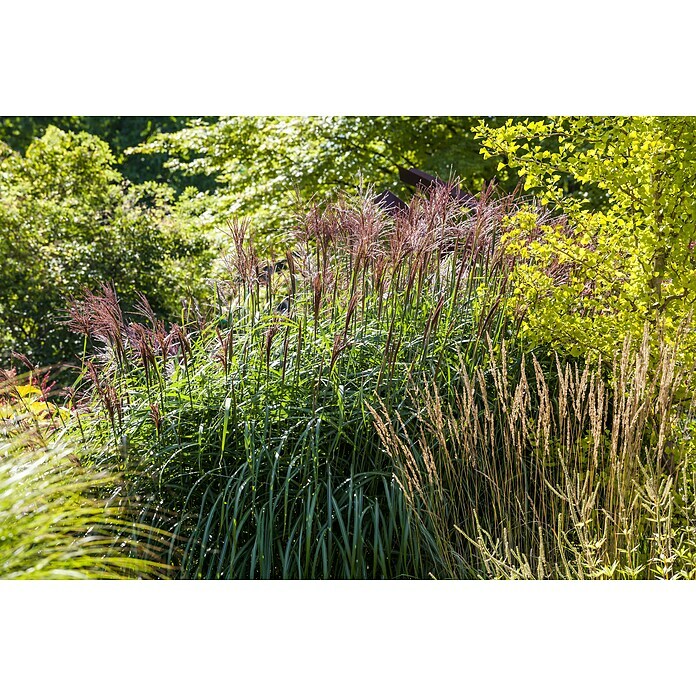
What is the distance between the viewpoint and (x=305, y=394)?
3.96 meters

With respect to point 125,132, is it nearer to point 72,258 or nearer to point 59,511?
point 72,258

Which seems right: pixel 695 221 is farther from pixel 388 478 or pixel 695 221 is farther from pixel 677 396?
pixel 388 478

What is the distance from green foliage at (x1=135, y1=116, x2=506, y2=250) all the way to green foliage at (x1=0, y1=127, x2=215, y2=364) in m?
0.95

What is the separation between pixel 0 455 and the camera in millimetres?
3783

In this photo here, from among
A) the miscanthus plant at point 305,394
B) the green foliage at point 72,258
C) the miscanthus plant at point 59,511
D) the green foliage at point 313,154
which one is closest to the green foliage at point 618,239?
the miscanthus plant at point 305,394

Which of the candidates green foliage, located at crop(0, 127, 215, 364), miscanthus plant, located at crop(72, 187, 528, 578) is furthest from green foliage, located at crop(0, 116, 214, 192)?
miscanthus plant, located at crop(72, 187, 528, 578)

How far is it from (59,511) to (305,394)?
3.82ft

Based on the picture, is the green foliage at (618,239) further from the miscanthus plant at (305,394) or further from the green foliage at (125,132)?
the green foliage at (125,132)

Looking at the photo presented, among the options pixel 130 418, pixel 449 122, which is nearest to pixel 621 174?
pixel 130 418

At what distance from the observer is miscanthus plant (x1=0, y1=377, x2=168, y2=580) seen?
314 cm

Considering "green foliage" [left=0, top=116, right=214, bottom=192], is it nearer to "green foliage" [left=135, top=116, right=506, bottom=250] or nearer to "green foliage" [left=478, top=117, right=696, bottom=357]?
"green foliage" [left=135, top=116, right=506, bottom=250]

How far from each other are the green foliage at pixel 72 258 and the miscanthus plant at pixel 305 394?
4185mm

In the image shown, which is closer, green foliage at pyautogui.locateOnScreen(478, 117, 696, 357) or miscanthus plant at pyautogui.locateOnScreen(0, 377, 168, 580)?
miscanthus plant at pyautogui.locateOnScreen(0, 377, 168, 580)
